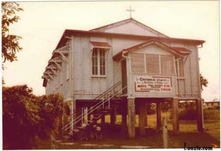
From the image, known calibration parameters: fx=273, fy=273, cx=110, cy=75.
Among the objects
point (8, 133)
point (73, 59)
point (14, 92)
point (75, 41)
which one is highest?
point (75, 41)

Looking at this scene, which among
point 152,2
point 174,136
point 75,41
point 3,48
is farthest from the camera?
point 75,41

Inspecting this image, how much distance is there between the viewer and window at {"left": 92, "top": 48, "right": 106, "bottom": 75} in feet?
53.7

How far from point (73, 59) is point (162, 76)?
5219 mm

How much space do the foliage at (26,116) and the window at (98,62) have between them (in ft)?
23.2

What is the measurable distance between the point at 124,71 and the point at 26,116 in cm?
958

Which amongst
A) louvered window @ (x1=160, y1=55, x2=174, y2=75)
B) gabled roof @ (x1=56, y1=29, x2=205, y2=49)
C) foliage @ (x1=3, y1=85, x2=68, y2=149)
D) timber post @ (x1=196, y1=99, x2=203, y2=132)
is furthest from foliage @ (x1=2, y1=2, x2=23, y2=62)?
timber post @ (x1=196, y1=99, x2=203, y2=132)

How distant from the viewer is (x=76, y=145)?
12.5 m

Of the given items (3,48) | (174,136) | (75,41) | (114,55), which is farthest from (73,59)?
(174,136)

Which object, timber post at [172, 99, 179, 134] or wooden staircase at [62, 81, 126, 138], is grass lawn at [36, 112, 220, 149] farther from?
wooden staircase at [62, 81, 126, 138]

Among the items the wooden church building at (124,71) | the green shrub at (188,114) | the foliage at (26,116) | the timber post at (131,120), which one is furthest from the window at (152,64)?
the foliage at (26,116)

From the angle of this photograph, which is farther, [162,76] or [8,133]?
[162,76]

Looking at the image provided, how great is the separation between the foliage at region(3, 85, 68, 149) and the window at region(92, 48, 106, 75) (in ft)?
23.2

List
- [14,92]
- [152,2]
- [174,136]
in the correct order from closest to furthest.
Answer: [14,92] → [152,2] → [174,136]

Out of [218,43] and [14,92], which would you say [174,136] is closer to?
[218,43]
